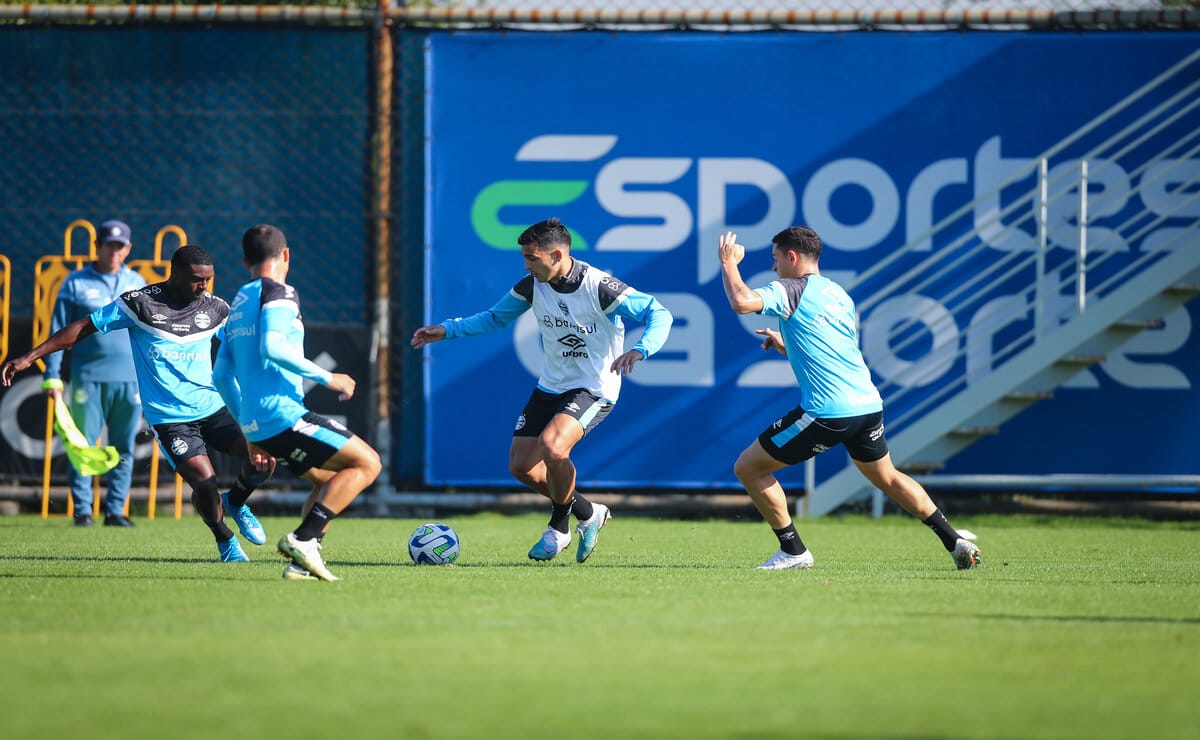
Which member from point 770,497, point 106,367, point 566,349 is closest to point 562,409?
point 566,349

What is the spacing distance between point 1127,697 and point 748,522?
835 cm

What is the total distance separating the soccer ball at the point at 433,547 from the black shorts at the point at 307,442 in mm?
1264

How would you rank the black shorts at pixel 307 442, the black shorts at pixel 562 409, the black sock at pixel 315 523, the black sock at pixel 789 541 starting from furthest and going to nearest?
the black shorts at pixel 562 409
the black sock at pixel 789 541
the black shorts at pixel 307 442
the black sock at pixel 315 523

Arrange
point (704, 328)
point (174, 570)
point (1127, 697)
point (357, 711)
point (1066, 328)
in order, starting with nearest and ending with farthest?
point (357, 711), point (1127, 697), point (174, 570), point (1066, 328), point (704, 328)

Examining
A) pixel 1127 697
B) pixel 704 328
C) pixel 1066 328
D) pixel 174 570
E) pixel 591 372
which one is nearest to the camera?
pixel 1127 697

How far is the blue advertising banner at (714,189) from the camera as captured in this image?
13.1 metres

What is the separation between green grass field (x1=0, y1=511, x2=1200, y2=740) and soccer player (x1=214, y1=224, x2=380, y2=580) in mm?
326

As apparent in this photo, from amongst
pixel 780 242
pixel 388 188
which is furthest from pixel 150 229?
pixel 780 242

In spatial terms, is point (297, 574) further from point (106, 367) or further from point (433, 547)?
point (106, 367)

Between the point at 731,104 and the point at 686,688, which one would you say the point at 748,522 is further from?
the point at 686,688

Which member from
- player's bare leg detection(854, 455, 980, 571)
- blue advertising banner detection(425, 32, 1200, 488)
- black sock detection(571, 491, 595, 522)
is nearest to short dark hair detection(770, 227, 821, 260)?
player's bare leg detection(854, 455, 980, 571)

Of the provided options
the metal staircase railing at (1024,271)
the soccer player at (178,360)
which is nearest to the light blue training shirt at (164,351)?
the soccer player at (178,360)

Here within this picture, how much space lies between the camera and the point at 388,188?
1316cm

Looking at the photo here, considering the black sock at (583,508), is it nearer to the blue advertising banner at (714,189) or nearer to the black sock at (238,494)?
the black sock at (238,494)
